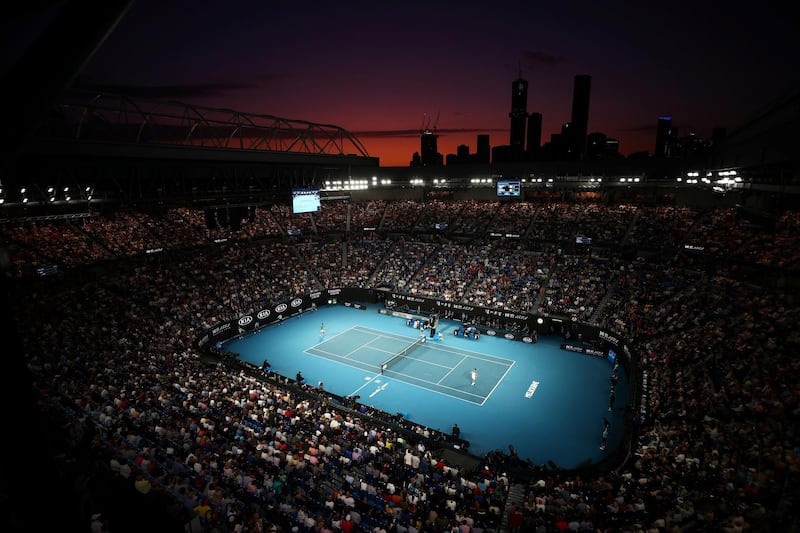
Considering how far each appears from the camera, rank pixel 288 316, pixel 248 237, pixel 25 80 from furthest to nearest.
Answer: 1. pixel 248 237
2. pixel 288 316
3. pixel 25 80

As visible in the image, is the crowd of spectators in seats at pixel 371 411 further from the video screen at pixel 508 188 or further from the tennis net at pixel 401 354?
the video screen at pixel 508 188

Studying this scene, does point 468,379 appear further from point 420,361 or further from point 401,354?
point 401,354

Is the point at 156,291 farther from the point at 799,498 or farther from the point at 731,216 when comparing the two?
the point at 731,216

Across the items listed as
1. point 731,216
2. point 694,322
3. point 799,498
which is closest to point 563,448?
point 799,498

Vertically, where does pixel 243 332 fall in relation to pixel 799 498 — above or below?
below

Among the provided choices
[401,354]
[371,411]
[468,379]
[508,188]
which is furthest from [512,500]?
[508,188]

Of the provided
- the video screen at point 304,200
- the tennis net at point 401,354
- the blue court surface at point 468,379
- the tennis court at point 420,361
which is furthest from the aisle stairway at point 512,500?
the video screen at point 304,200
